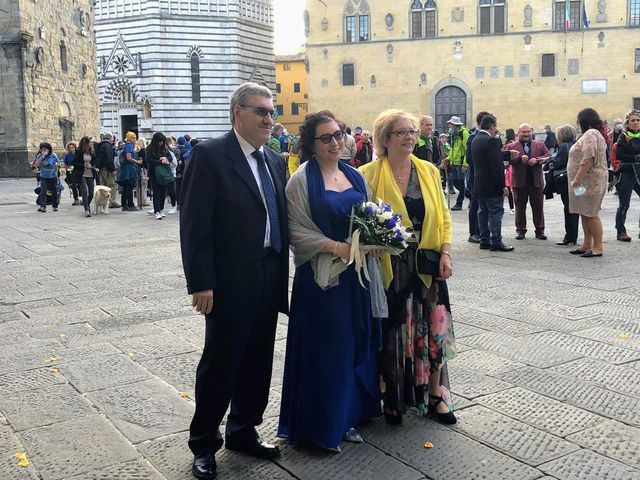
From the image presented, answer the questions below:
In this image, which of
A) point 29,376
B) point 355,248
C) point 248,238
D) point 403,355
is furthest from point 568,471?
point 29,376

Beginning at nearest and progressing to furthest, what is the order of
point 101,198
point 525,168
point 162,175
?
point 525,168
point 162,175
point 101,198

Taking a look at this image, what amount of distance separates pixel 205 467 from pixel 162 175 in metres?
12.2

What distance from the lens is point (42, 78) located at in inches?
1303

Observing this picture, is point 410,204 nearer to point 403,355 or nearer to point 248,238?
point 403,355

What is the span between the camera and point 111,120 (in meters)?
45.9

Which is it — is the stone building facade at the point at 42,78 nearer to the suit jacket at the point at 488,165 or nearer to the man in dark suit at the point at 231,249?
the suit jacket at the point at 488,165

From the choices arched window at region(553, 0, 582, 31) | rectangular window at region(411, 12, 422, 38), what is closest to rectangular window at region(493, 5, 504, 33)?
arched window at region(553, 0, 582, 31)

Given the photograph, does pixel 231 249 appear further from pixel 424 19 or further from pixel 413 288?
pixel 424 19

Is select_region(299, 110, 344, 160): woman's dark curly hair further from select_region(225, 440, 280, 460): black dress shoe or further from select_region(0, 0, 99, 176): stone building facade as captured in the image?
select_region(0, 0, 99, 176): stone building facade

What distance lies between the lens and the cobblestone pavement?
348 cm

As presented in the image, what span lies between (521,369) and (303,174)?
2178 millimetres

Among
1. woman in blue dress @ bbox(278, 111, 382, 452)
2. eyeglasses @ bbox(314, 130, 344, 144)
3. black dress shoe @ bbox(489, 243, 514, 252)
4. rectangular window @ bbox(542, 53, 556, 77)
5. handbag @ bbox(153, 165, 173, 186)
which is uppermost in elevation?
rectangular window @ bbox(542, 53, 556, 77)

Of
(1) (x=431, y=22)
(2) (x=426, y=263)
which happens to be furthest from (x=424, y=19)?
(2) (x=426, y=263)

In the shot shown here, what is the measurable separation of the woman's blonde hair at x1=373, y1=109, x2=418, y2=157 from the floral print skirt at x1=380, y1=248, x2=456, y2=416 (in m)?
0.61
